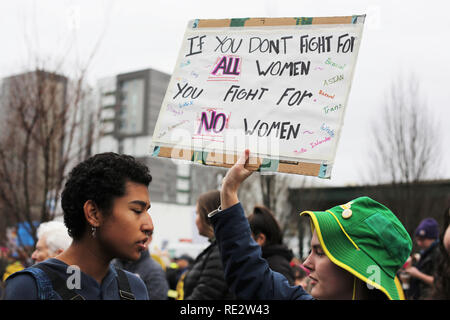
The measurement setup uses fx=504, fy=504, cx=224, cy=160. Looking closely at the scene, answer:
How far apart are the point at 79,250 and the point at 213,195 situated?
2.08 meters

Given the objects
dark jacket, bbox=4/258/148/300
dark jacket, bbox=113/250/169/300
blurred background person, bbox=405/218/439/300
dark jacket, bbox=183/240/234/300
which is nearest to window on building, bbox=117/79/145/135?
blurred background person, bbox=405/218/439/300

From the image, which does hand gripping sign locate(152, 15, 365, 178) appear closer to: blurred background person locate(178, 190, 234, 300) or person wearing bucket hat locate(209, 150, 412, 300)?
person wearing bucket hat locate(209, 150, 412, 300)

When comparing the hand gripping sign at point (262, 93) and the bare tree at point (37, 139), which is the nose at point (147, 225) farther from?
the bare tree at point (37, 139)

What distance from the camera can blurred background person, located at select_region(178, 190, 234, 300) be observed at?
12.7 ft

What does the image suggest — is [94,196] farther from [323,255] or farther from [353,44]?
[353,44]

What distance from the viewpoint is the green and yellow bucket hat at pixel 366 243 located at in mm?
2223

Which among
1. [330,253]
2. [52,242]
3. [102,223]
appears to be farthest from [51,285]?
[52,242]

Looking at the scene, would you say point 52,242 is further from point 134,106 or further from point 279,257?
point 134,106

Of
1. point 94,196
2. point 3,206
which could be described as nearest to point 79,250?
point 94,196

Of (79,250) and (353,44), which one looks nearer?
(79,250)

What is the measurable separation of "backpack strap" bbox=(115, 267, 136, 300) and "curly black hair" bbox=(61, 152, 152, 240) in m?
0.29

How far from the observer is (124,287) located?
2377 mm

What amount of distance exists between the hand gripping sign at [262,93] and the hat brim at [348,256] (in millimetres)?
237
